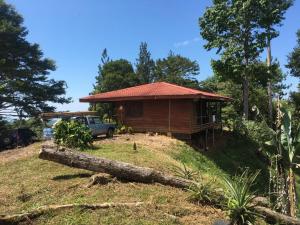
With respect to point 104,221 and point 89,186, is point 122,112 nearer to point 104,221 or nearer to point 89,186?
point 89,186

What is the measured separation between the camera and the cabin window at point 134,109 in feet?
87.1

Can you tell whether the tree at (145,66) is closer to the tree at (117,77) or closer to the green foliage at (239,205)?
the tree at (117,77)

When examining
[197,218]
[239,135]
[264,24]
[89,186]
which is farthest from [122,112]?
[197,218]

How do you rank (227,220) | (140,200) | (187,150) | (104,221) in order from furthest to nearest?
(187,150) → (140,200) → (227,220) → (104,221)

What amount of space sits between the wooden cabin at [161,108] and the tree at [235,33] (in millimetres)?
6914

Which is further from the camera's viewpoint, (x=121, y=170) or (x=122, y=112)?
(x=122, y=112)

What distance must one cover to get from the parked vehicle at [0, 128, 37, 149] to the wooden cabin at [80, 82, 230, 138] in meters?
4.52

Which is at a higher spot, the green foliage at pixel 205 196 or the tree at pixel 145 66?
the tree at pixel 145 66

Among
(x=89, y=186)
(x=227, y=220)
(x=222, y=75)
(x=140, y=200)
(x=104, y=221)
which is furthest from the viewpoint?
(x=222, y=75)

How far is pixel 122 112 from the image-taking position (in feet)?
89.2

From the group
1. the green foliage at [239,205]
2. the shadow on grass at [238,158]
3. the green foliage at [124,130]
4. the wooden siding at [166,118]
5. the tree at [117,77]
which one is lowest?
the shadow on grass at [238,158]

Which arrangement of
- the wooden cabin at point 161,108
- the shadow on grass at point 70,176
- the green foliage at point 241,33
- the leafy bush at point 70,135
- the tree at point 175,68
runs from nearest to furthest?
the shadow on grass at point 70,176
the leafy bush at point 70,135
the wooden cabin at point 161,108
the green foliage at point 241,33
the tree at point 175,68

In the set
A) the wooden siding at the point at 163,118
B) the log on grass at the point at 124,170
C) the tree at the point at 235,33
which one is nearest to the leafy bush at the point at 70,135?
the log on grass at the point at 124,170

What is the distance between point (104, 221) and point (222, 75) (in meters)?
28.0
